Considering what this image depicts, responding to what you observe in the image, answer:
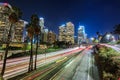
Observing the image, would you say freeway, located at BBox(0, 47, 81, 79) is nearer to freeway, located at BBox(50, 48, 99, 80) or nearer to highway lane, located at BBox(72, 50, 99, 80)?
freeway, located at BBox(50, 48, 99, 80)

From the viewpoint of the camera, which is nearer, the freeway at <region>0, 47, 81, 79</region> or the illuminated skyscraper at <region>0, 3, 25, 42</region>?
the freeway at <region>0, 47, 81, 79</region>

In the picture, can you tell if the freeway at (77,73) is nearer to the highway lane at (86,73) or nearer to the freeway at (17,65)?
the highway lane at (86,73)

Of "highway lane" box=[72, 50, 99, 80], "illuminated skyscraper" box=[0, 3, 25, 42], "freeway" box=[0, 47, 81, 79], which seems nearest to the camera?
"highway lane" box=[72, 50, 99, 80]

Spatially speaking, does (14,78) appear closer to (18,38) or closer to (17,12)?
(17,12)

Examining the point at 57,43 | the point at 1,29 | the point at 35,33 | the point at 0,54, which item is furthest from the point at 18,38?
the point at 35,33

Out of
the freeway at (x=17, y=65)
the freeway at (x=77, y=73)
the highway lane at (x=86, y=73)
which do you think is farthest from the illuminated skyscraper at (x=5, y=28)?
the highway lane at (x=86, y=73)

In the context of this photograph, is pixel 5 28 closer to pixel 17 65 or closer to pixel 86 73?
pixel 17 65

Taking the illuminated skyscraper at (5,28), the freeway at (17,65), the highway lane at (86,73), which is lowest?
the highway lane at (86,73)

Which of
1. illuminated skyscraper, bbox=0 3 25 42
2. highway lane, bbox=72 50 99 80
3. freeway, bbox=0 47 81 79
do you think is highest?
illuminated skyscraper, bbox=0 3 25 42

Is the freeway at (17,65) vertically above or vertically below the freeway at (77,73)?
above

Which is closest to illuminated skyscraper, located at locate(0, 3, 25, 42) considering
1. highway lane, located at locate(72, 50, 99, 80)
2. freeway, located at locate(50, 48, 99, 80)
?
freeway, located at locate(50, 48, 99, 80)

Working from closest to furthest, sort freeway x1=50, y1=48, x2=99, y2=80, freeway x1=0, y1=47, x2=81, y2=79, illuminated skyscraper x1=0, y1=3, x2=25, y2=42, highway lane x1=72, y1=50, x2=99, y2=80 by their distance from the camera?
freeway x1=50, y1=48, x2=99, y2=80 → highway lane x1=72, y1=50, x2=99, y2=80 → freeway x1=0, y1=47, x2=81, y2=79 → illuminated skyscraper x1=0, y1=3, x2=25, y2=42

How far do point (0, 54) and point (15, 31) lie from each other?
390ft

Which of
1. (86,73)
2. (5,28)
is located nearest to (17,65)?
(86,73)
